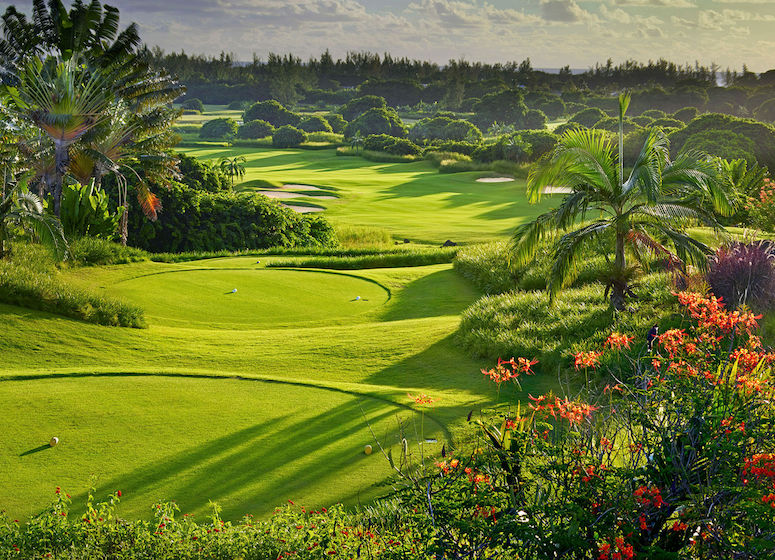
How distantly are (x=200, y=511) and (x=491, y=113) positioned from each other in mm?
100813

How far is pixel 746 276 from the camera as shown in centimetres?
1088

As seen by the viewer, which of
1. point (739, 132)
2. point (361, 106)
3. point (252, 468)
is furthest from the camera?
point (361, 106)

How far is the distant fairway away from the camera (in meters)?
34.5

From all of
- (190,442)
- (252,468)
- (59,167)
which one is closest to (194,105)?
(59,167)

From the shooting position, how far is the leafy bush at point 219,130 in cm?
9356

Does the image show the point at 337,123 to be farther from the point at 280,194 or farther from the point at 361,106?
the point at 280,194

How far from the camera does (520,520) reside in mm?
4043

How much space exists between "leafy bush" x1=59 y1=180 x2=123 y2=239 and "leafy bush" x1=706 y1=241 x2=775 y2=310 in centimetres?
1506

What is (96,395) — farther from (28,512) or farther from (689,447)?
(689,447)

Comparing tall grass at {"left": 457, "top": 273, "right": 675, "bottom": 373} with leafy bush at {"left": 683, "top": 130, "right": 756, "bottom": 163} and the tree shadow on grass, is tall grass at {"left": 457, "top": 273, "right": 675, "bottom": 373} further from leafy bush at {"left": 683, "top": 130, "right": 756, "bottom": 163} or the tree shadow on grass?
leafy bush at {"left": 683, "top": 130, "right": 756, "bottom": 163}

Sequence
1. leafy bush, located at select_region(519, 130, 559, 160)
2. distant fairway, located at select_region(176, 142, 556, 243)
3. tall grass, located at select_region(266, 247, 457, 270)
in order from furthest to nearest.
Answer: leafy bush, located at select_region(519, 130, 559, 160) < distant fairway, located at select_region(176, 142, 556, 243) < tall grass, located at select_region(266, 247, 457, 270)

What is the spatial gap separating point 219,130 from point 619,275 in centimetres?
8911

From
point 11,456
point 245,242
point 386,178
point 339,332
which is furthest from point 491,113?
point 11,456

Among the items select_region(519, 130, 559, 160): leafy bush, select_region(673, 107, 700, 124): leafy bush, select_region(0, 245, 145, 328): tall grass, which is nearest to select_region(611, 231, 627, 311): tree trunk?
select_region(0, 245, 145, 328): tall grass
